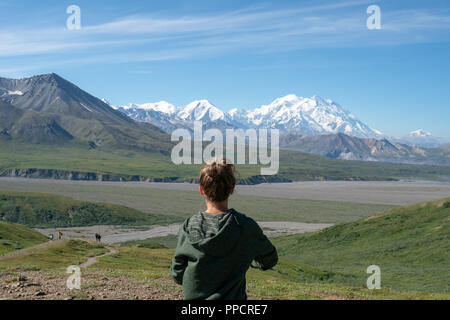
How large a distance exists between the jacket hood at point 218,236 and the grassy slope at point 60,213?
15385 centimetres

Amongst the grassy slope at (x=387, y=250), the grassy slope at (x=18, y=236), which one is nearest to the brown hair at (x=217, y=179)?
the grassy slope at (x=387, y=250)

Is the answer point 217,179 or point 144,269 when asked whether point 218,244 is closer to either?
point 217,179

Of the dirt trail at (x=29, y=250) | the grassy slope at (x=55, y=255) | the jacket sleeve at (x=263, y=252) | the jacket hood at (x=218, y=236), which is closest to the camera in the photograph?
the jacket hood at (x=218, y=236)

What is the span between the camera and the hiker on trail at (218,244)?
7.31m

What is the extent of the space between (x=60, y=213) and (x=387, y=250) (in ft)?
388

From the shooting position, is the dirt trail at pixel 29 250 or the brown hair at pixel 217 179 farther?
the dirt trail at pixel 29 250

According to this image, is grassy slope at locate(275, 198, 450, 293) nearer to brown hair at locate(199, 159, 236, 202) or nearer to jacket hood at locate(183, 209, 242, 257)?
jacket hood at locate(183, 209, 242, 257)

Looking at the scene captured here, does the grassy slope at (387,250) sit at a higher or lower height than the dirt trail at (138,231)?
higher

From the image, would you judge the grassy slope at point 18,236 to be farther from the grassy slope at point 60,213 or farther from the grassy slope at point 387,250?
the grassy slope at point 60,213

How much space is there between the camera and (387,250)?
277ft

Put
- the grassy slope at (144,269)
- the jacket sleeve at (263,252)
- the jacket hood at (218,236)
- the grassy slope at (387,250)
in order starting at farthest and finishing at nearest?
the grassy slope at (387,250) < the grassy slope at (144,269) < the jacket sleeve at (263,252) < the jacket hood at (218,236)

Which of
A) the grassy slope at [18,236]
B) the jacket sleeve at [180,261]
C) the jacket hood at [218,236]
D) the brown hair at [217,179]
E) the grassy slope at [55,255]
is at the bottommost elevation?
the grassy slope at [18,236]

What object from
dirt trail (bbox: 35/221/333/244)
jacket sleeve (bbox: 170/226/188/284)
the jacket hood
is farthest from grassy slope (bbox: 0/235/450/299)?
dirt trail (bbox: 35/221/333/244)
